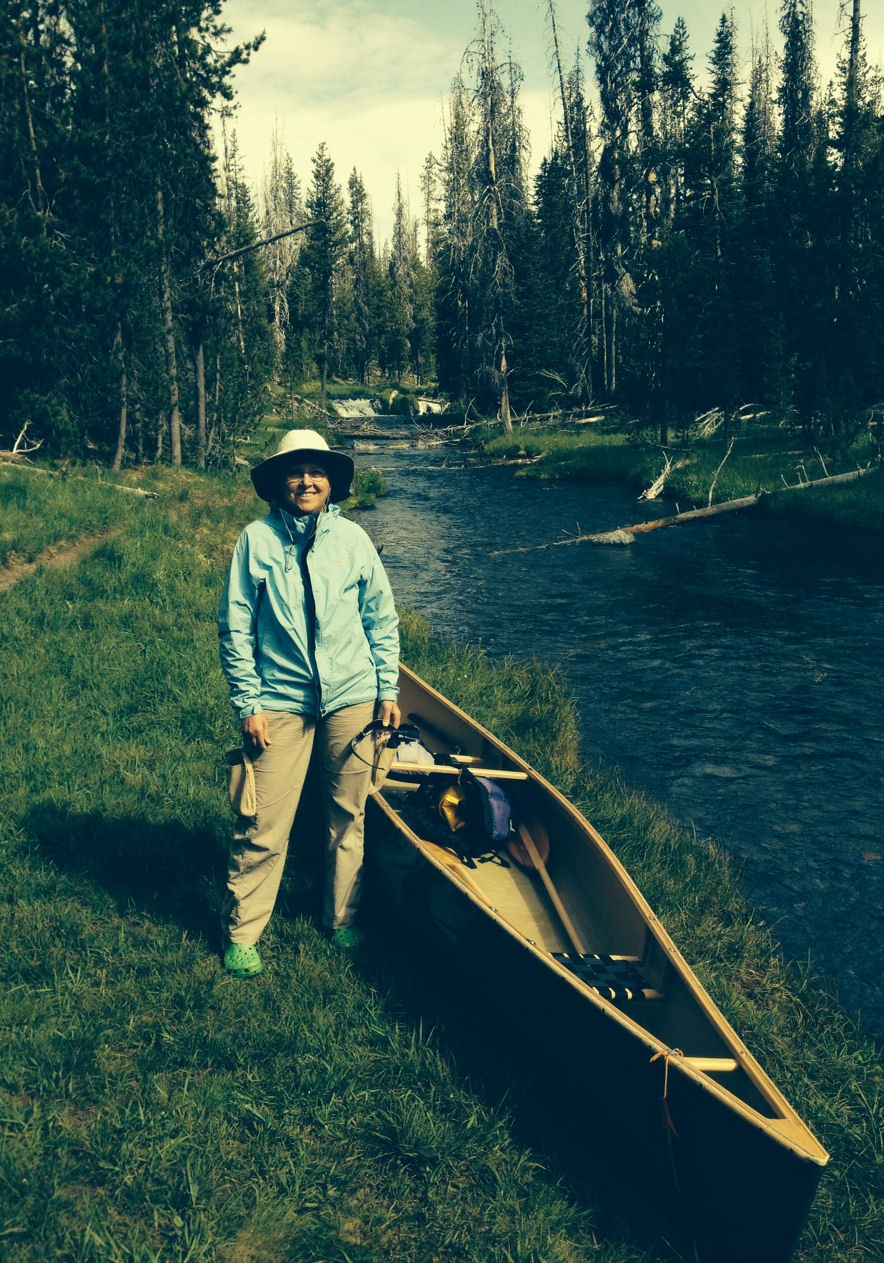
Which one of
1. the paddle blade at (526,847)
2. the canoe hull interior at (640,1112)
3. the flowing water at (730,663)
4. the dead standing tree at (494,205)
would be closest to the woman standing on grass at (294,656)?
the canoe hull interior at (640,1112)

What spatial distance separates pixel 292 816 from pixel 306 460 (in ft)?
5.43

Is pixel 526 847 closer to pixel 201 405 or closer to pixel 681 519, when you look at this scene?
pixel 681 519

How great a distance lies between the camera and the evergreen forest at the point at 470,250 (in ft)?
56.2

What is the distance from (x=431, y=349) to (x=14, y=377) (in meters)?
60.9

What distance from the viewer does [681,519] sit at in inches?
732

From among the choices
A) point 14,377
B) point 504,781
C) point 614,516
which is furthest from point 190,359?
point 504,781

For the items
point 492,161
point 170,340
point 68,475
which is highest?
point 492,161

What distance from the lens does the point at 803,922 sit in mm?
5664

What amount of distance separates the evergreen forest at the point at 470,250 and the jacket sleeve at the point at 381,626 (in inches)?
586

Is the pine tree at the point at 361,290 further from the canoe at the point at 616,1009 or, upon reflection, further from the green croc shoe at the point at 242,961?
the green croc shoe at the point at 242,961

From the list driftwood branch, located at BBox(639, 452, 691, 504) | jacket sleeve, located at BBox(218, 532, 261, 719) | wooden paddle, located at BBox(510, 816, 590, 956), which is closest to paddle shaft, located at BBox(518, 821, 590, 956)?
wooden paddle, located at BBox(510, 816, 590, 956)

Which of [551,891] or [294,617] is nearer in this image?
[294,617]

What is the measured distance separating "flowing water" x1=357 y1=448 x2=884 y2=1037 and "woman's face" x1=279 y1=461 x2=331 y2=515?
368 centimetres

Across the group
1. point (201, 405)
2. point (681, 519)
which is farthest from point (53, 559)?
point (681, 519)
